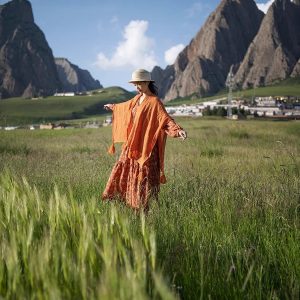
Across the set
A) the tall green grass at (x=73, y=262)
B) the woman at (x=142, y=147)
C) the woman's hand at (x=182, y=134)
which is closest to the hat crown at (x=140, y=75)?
the woman at (x=142, y=147)

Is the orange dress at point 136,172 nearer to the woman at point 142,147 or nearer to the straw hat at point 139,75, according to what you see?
the woman at point 142,147

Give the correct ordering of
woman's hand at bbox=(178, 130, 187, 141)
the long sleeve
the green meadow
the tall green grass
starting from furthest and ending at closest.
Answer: the long sleeve, woman's hand at bbox=(178, 130, 187, 141), the green meadow, the tall green grass

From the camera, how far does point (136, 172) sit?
20.2 ft

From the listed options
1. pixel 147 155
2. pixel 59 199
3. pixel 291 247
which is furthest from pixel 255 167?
pixel 59 199

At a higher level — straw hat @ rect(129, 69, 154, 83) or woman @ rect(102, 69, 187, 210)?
straw hat @ rect(129, 69, 154, 83)

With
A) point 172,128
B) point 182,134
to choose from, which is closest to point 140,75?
point 172,128

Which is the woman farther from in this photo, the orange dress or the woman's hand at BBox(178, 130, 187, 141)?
the woman's hand at BBox(178, 130, 187, 141)

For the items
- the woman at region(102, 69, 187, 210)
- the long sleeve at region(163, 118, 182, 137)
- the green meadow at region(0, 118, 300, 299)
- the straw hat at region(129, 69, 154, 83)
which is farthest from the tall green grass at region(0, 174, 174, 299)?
the straw hat at region(129, 69, 154, 83)

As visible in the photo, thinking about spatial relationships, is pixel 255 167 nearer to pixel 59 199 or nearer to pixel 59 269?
pixel 59 199

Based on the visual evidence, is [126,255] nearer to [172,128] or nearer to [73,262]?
[73,262]

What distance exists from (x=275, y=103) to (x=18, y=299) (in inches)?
5886

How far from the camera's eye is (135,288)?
1.31m

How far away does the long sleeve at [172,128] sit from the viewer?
5665mm

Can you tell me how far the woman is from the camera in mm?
5977
